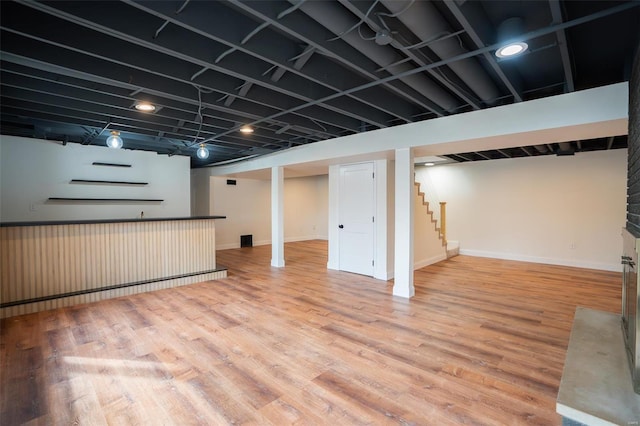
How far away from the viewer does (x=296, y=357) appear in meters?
2.61

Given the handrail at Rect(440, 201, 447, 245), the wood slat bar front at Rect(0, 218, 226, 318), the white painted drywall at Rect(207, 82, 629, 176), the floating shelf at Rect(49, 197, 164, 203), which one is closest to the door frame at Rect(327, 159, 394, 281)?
the white painted drywall at Rect(207, 82, 629, 176)

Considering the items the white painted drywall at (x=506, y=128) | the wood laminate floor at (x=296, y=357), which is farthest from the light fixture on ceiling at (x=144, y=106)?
the white painted drywall at (x=506, y=128)

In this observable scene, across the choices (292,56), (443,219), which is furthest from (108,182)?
(443,219)

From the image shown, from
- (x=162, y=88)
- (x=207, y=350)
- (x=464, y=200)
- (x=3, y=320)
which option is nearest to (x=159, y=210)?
(x=3, y=320)

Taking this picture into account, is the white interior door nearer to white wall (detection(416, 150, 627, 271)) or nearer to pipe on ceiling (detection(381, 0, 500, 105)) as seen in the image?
pipe on ceiling (detection(381, 0, 500, 105))

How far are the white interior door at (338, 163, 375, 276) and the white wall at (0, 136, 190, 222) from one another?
4.09 m

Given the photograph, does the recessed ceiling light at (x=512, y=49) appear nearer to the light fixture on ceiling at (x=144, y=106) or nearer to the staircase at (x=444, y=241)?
the light fixture on ceiling at (x=144, y=106)

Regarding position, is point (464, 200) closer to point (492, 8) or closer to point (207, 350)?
point (492, 8)

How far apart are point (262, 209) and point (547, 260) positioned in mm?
7859

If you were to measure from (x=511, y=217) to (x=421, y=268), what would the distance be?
2895 mm

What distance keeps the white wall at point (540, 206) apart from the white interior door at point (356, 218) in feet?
10.9

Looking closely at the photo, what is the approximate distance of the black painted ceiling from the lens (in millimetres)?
1986

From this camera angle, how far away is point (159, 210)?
7.08 meters

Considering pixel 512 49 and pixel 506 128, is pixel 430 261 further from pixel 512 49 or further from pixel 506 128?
pixel 512 49
